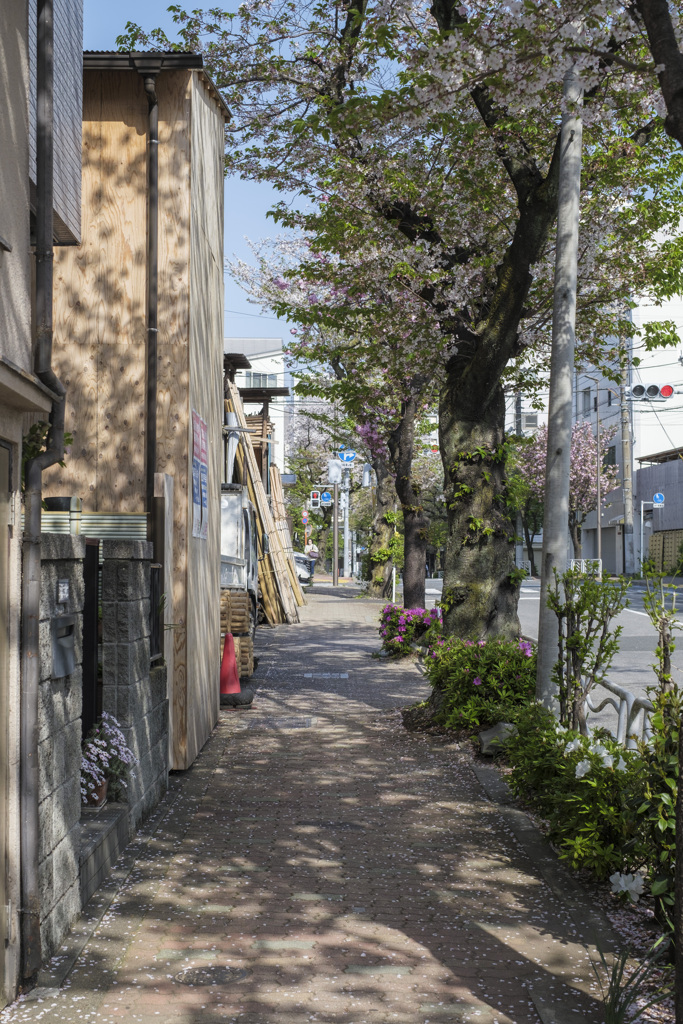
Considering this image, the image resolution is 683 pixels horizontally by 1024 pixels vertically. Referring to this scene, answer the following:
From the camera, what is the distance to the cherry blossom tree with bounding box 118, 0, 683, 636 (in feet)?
32.8

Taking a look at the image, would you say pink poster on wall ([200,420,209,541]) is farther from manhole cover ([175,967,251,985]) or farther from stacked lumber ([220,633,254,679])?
manhole cover ([175,967,251,985])

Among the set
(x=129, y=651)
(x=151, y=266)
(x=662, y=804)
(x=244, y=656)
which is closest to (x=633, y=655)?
(x=244, y=656)

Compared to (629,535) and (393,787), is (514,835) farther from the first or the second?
(629,535)

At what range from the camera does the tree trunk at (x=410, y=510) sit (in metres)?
21.2

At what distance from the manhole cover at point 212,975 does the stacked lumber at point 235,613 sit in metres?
9.26

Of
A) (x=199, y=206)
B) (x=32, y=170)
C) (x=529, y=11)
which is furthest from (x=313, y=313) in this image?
(x=32, y=170)

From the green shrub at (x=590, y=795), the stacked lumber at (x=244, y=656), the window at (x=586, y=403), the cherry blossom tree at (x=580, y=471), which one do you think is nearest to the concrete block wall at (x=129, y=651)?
the green shrub at (x=590, y=795)

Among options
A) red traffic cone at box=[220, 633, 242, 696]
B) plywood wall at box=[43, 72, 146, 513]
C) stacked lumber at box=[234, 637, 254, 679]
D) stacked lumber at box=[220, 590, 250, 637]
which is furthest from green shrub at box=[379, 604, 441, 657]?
plywood wall at box=[43, 72, 146, 513]

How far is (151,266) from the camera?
8.62 m

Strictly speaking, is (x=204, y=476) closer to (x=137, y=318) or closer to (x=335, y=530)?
(x=137, y=318)

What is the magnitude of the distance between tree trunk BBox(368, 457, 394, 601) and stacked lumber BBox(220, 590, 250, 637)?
17185 millimetres

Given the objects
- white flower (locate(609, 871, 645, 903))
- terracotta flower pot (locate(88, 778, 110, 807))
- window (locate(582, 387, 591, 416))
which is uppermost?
window (locate(582, 387, 591, 416))

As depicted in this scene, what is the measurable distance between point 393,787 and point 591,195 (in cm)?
824

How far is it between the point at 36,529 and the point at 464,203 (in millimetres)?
8966
